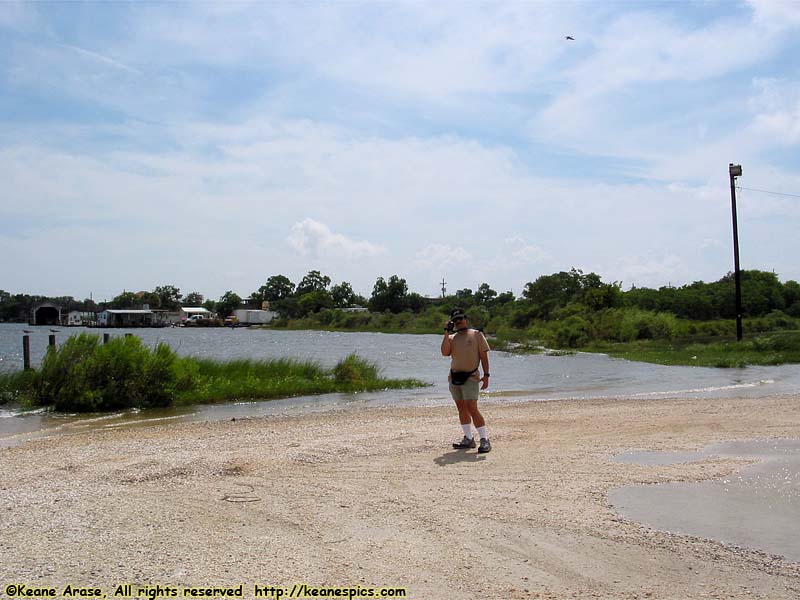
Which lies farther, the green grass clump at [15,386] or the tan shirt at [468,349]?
the green grass clump at [15,386]

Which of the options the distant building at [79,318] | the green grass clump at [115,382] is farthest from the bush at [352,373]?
the distant building at [79,318]

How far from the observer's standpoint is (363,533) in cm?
648

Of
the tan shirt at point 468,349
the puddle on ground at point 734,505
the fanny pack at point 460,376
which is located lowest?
the puddle on ground at point 734,505

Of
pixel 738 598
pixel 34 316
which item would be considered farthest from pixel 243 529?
pixel 34 316

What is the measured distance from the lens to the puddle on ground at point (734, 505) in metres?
6.52

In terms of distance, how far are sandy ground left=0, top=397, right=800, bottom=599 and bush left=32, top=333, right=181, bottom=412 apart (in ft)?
23.2

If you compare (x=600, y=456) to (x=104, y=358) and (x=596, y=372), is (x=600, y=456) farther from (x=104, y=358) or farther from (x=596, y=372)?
(x=596, y=372)

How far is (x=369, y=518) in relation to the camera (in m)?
6.94

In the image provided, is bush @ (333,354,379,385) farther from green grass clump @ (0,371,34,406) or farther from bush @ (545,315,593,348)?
bush @ (545,315,593,348)

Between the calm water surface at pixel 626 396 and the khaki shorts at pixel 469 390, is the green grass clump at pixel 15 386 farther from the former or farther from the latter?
the khaki shorts at pixel 469 390

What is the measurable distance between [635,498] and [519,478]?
4.50ft

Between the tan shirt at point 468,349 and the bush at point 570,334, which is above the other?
the tan shirt at point 468,349

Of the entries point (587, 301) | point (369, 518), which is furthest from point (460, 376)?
point (587, 301)

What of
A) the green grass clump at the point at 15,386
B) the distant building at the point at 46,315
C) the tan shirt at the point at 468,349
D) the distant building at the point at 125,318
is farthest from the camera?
the distant building at the point at 46,315
